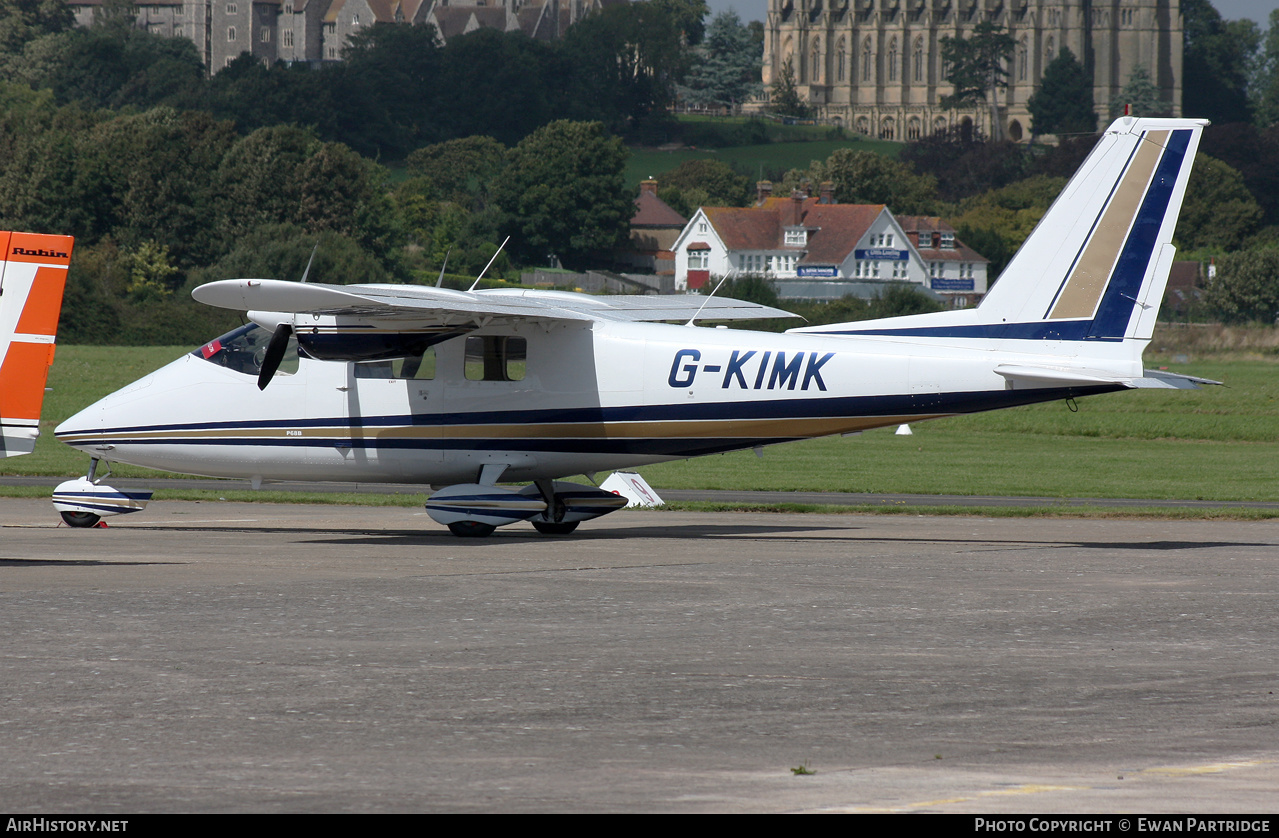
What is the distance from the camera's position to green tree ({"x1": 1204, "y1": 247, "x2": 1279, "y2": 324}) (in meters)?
135

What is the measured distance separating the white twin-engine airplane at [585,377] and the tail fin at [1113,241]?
0.02 meters

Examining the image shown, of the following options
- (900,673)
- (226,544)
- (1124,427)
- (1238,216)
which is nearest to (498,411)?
(226,544)

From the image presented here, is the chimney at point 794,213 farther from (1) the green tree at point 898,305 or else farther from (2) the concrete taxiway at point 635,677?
(2) the concrete taxiway at point 635,677

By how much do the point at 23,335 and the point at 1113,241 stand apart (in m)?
12.2

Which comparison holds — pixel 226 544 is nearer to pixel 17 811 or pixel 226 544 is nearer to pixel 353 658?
pixel 353 658

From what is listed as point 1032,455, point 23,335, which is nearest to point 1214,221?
point 1032,455

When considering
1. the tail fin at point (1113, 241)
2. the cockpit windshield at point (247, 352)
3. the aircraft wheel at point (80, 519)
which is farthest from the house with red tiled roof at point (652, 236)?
the tail fin at point (1113, 241)

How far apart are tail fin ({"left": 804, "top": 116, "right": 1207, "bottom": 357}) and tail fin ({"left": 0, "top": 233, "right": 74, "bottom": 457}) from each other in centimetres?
1111

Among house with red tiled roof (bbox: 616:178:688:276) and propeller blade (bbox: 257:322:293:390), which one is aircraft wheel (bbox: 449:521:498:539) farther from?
house with red tiled roof (bbox: 616:178:688:276)

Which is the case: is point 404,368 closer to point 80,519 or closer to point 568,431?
point 568,431

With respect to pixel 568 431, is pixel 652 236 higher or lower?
higher

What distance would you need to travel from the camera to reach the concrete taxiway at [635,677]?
8680mm

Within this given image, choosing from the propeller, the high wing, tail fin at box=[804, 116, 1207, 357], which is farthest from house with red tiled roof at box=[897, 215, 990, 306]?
the propeller

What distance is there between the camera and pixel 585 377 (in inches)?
822
